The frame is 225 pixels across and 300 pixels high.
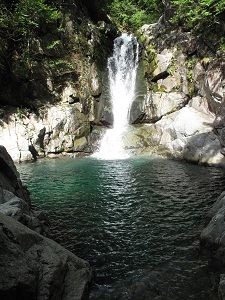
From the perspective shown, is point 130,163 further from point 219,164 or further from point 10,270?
point 10,270

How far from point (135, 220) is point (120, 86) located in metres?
22.5

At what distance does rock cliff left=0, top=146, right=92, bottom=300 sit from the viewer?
400 cm

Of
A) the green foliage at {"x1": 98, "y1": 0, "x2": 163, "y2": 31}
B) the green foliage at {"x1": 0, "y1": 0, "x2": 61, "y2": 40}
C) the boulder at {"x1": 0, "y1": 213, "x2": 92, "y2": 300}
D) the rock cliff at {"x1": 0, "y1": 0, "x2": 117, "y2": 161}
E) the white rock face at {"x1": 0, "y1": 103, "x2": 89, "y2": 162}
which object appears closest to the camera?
the boulder at {"x1": 0, "y1": 213, "x2": 92, "y2": 300}

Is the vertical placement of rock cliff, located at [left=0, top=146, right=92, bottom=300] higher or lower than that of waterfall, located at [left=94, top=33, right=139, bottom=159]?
lower

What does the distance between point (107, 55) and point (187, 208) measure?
2481 cm

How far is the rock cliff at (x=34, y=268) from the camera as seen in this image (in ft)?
13.1

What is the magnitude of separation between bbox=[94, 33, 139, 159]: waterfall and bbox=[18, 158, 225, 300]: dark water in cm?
719

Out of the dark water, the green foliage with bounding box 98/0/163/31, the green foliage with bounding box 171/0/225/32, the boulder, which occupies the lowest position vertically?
the dark water

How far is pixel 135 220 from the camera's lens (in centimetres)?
971

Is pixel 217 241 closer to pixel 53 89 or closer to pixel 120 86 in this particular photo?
pixel 53 89

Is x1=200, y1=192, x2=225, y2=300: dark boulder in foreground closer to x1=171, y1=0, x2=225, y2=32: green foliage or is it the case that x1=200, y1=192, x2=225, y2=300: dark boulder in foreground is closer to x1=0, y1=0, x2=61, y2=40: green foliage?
x1=171, y1=0, x2=225, y2=32: green foliage

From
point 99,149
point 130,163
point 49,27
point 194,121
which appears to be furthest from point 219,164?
point 49,27

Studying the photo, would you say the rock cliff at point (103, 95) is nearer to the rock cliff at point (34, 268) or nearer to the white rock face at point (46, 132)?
the white rock face at point (46, 132)

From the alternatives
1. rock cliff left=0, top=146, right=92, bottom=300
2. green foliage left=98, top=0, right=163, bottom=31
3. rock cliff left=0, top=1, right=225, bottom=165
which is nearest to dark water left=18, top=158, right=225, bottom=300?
rock cliff left=0, top=146, right=92, bottom=300
